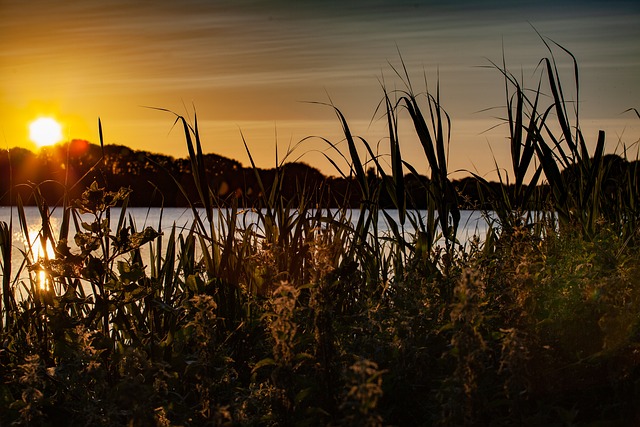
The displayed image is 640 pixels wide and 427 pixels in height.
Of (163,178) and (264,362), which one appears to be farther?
(163,178)

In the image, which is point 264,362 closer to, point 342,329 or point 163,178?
point 342,329

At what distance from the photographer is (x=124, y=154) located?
A: 166 inches

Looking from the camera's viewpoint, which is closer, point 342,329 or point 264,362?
point 264,362

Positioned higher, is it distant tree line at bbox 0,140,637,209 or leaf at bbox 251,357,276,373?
distant tree line at bbox 0,140,637,209

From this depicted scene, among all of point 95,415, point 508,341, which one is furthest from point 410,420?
point 95,415

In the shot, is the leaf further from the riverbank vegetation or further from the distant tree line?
the distant tree line

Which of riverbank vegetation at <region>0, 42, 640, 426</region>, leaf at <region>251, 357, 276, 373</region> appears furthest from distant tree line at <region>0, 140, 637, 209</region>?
leaf at <region>251, 357, 276, 373</region>

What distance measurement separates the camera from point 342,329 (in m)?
3.12

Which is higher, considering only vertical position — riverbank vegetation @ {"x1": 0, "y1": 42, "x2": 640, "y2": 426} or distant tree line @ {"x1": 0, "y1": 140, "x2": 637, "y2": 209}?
distant tree line @ {"x1": 0, "y1": 140, "x2": 637, "y2": 209}

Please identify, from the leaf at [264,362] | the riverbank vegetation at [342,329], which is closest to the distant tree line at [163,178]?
the riverbank vegetation at [342,329]

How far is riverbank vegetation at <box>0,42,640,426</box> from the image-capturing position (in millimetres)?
2322

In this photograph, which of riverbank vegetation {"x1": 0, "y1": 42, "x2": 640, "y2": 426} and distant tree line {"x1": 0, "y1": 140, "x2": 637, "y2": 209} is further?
distant tree line {"x1": 0, "y1": 140, "x2": 637, "y2": 209}

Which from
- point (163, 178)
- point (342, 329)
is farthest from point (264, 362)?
point (163, 178)

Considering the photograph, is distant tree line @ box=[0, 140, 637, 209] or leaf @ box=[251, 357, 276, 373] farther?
distant tree line @ box=[0, 140, 637, 209]
